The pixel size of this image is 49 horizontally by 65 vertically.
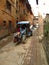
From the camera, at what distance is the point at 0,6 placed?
18.5m

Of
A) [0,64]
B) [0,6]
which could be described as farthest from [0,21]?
[0,64]

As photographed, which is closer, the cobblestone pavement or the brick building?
the cobblestone pavement

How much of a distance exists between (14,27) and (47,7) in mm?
23655

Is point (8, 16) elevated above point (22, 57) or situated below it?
above

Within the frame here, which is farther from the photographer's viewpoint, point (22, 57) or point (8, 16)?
point (8, 16)

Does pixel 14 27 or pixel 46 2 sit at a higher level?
pixel 46 2

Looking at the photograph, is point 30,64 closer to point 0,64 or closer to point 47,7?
point 0,64

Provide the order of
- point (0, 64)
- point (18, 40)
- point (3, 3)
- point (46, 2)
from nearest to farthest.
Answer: point (46, 2) < point (0, 64) < point (18, 40) < point (3, 3)

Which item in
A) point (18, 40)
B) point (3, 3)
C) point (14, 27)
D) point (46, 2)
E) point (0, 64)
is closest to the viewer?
point (46, 2)

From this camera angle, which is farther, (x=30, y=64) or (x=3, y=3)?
(x=3, y=3)

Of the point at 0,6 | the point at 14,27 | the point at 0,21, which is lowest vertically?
the point at 14,27

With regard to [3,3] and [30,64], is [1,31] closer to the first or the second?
[3,3]

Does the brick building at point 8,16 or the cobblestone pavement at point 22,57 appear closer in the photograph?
the cobblestone pavement at point 22,57

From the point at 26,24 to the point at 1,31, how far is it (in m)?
3.71
